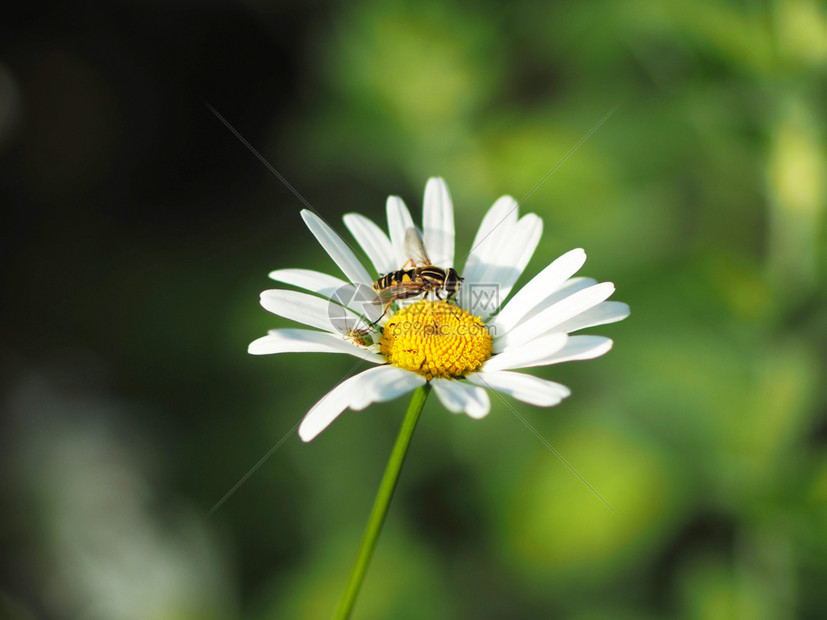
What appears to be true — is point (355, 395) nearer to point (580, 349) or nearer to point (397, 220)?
point (580, 349)

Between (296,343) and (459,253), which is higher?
(459,253)

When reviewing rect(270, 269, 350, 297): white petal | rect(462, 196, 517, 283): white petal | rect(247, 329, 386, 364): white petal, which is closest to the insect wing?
rect(462, 196, 517, 283): white petal

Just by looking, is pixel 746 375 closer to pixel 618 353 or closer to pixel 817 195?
pixel 618 353

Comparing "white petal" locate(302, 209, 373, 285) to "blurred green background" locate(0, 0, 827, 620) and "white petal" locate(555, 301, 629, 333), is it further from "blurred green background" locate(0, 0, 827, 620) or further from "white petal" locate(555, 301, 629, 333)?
"blurred green background" locate(0, 0, 827, 620)

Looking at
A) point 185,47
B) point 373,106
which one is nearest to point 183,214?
point 185,47

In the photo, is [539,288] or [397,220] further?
[397,220]

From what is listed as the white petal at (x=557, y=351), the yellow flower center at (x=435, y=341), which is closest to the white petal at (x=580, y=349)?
the white petal at (x=557, y=351)

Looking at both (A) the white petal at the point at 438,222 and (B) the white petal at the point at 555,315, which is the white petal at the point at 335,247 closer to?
(A) the white petal at the point at 438,222

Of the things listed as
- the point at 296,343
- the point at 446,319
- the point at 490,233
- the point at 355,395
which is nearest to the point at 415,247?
the point at 490,233
